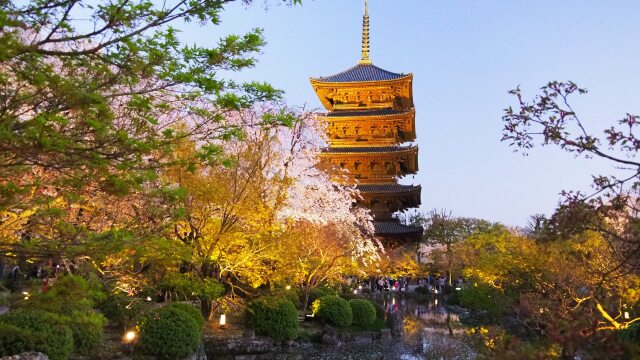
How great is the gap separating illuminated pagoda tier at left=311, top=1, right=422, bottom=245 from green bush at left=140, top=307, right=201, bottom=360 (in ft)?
55.1

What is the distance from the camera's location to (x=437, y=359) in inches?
581

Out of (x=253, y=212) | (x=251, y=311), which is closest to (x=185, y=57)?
(x=253, y=212)

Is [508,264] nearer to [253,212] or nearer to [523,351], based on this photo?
[253,212]

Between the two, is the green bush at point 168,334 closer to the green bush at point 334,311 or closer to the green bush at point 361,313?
the green bush at point 334,311

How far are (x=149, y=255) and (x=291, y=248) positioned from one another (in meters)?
6.29

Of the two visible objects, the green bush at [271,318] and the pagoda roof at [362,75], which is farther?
the pagoda roof at [362,75]

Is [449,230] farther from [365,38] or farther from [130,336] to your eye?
[130,336]

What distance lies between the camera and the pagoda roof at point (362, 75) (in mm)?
32094

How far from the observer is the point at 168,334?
1109 cm

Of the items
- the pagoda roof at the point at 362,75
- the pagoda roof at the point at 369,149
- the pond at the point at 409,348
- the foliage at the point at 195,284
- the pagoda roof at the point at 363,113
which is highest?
the pagoda roof at the point at 362,75

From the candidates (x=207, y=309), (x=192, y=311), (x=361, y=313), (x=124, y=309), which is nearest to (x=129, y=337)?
(x=124, y=309)

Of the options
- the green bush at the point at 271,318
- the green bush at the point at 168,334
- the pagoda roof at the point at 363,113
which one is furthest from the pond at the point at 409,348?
the pagoda roof at the point at 363,113

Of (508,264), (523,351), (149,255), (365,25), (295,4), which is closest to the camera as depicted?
(523,351)

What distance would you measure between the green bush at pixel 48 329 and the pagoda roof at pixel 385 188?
Answer: 70.1 ft
